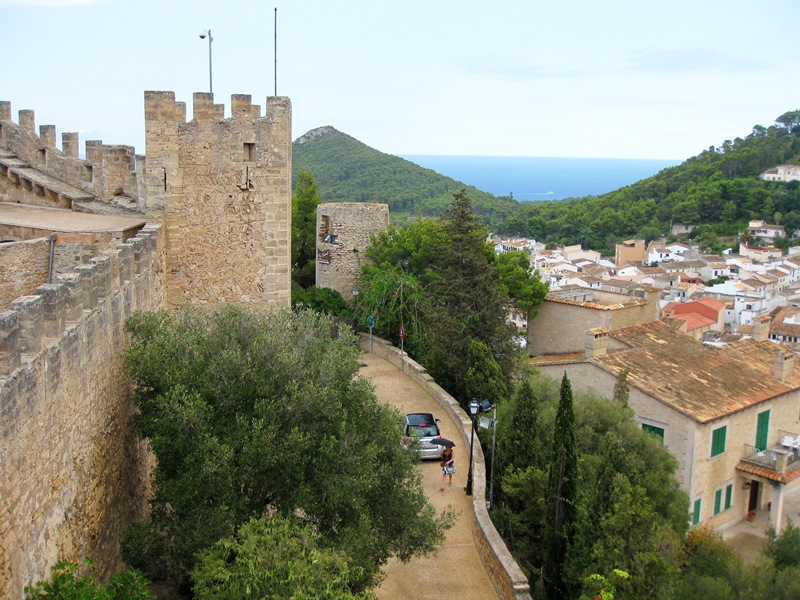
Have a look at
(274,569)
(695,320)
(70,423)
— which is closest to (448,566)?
(274,569)

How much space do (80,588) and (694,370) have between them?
756 inches

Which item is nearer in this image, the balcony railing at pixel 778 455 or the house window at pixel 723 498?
the house window at pixel 723 498

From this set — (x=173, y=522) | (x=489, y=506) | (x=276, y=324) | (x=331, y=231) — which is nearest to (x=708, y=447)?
(x=489, y=506)

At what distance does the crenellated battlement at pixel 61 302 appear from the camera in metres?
6.13

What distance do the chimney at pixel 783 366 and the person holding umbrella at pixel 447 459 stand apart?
1287 centimetres

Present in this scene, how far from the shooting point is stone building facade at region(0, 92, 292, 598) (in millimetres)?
6434

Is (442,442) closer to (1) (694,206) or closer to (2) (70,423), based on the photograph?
(2) (70,423)

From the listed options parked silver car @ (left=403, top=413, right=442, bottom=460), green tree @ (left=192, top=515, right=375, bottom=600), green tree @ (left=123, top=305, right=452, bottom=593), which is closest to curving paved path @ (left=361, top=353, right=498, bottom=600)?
parked silver car @ (left=403, top=413, right=442, bottom=460)

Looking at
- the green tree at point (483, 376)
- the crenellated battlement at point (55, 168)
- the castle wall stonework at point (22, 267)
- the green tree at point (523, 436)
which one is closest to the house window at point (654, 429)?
the green tree at point (483, 376)

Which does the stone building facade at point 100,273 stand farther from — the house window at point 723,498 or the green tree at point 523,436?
the house window at point 723,498

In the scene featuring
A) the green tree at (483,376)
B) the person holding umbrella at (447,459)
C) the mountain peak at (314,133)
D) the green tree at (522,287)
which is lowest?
the person holding umbrella at (447,459)

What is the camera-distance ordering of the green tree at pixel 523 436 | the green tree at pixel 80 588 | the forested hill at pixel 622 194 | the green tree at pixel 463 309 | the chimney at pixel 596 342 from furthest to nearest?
the forested hill at pixel 622 194 < the chimney at pixel 596 342 < the green tree at pixel 463 309 < the green tree at pixel 523 436 < the green tree at pixel 80 588

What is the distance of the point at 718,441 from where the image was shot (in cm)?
2072

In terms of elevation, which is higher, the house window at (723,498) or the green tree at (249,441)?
the green tree at (249,441)
